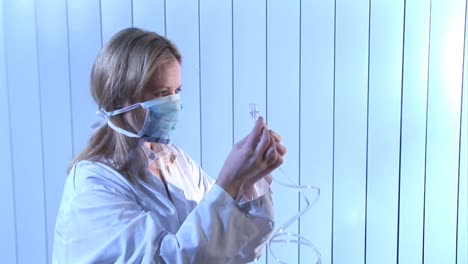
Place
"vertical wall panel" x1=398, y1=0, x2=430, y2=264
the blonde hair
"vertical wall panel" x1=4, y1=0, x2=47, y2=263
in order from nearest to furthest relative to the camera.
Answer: the blonde hair, "vertical wall panel" x1=398, y1=0, x2=430, y2=264, "vertical wall panel" x1=4, y1=0, x2=47, y2=263

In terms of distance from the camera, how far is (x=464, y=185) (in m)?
1.50

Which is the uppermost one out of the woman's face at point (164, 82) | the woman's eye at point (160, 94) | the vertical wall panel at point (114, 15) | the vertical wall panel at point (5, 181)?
the vertical wall panel at point (114, 15)

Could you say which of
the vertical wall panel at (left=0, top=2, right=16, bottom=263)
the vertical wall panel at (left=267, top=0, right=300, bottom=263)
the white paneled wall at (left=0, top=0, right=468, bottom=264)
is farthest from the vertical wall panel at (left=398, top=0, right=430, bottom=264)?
the vertical wall panel at (left=0, top=2, right=16, bottom=263)

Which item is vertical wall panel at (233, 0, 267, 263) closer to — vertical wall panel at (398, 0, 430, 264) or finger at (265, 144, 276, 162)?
vertical wall panel at (398, 0, 430, 264)

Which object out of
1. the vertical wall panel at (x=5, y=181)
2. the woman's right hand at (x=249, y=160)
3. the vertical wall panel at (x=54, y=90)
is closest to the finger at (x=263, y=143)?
the woman's right hand at (x=249, y=160)

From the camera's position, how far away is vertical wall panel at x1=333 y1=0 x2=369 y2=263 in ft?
4.75

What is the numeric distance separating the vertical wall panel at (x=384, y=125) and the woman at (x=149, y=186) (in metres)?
0.63

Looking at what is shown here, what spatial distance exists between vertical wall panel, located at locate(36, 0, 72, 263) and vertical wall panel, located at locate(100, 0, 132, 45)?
15 centimetres

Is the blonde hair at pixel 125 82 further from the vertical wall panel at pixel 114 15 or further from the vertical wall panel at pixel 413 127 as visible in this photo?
the vertical wall panel at pixel 413 127

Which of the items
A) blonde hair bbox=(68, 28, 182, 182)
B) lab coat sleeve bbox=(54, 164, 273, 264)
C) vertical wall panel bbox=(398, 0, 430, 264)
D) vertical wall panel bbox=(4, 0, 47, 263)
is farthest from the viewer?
vertical wall panel bbox=(4, 0, 47, 263)

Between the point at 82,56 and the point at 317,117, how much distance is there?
2.95 ft

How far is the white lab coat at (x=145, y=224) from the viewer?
80cm

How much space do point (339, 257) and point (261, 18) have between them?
929 mm

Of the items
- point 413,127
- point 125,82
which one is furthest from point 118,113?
point 413,127
